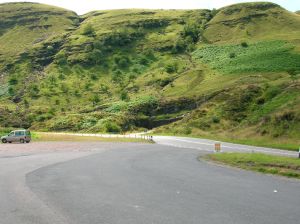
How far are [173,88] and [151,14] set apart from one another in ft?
286

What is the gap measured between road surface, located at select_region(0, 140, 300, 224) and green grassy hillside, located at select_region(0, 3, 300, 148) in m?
28.7

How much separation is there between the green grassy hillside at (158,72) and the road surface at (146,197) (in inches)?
1130

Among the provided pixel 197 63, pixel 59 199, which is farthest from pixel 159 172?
pixel 197 63

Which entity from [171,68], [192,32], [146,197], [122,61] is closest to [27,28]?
[122,61]

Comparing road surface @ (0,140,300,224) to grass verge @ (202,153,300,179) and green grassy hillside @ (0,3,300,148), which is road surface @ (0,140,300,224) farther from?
green grassy hillside @ (0,3,300,148)

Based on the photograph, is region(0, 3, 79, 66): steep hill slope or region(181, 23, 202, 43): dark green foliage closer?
region(181, 23, 202, 43): dark green foliage

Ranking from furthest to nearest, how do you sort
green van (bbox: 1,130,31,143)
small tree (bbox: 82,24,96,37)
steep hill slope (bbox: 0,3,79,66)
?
small tree (bbox: 82,24,96,37) < steep hill slope (bbox: 0,3,79,66) < green van (bbox: 1,130,31,143)

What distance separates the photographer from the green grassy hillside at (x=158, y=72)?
7394 centimetres

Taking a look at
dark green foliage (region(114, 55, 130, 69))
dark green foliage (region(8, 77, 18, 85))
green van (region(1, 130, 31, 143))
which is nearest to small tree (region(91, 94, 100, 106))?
dark green foliage (region(114, 55, 130, 69))

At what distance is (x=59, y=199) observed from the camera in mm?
13805

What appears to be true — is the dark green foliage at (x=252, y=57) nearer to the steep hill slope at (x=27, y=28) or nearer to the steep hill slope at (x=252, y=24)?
the steep hill slope at (x=252, y=24)

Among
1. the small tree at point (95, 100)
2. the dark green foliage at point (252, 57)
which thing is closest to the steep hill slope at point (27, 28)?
the small tree at point (95, 100)

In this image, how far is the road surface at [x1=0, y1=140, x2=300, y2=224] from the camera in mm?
11142

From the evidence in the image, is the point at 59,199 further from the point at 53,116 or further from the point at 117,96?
the point at 117,96
